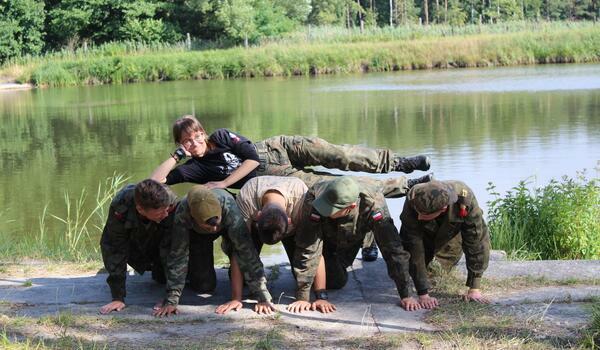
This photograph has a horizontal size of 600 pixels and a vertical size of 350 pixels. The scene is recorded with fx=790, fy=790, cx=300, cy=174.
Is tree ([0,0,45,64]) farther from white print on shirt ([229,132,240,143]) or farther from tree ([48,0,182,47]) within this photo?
white print on shirt ([229,132,240,143])

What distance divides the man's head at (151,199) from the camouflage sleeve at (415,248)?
138 centimetres

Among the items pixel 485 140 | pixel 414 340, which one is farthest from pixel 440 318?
pixel 485 140

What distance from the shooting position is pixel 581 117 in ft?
46.7

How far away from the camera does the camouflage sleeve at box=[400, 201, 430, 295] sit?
14.9ft

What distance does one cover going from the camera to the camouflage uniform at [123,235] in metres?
4.61

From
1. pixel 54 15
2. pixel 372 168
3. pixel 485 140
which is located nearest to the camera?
pixel 372 168

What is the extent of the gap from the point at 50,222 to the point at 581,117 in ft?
32.1

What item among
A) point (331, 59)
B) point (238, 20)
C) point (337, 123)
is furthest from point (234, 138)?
point (238, 20)

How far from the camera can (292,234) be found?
473 cm

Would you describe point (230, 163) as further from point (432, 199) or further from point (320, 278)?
point (432, 199)

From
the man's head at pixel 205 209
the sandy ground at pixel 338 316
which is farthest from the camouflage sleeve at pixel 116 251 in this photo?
the man's head at pixel 205 209

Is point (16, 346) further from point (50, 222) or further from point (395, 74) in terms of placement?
point (395, 74)

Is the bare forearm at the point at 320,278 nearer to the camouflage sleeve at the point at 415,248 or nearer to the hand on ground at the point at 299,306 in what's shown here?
the hand on ground at the point at 299,306

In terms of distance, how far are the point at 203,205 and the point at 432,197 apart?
49.3 inches
